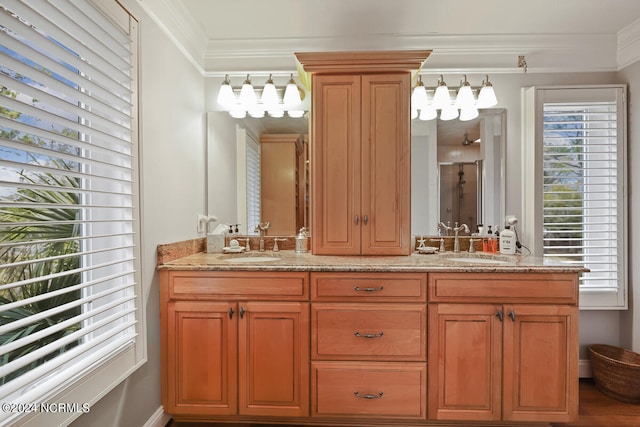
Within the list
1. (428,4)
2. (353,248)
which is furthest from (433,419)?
(428,4)

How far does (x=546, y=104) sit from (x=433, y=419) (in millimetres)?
2196

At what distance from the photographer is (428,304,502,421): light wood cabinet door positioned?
1669 mm

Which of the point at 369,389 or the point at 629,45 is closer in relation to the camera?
the point at 369,389

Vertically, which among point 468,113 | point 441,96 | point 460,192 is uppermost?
point 441,96

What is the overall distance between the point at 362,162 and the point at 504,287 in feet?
3.51

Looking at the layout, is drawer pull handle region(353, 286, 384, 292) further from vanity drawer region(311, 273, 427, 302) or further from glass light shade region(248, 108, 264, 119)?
glass light shade region(248, 108, 264, 119)

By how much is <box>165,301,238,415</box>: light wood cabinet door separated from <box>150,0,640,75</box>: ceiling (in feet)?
5.46

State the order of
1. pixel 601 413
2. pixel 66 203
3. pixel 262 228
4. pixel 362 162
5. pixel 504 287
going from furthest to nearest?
pixel 262 228 < pixel 362 162 < pixel 601 413 < pixel 504 287 < pixel 66 203

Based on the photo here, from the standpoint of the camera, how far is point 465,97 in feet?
7.34

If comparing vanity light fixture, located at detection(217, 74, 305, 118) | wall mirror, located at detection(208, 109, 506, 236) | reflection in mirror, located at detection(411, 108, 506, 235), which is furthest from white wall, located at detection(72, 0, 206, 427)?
reflection in mirror, located at detection(411, 108, 506, 235)

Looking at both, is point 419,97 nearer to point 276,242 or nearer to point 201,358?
point 276,242

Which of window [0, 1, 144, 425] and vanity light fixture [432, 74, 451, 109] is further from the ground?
vanity light fixture [432, 74, 451, 109]

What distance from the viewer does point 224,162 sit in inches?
94.3

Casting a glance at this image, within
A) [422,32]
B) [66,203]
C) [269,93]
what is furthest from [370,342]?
[422,32]
